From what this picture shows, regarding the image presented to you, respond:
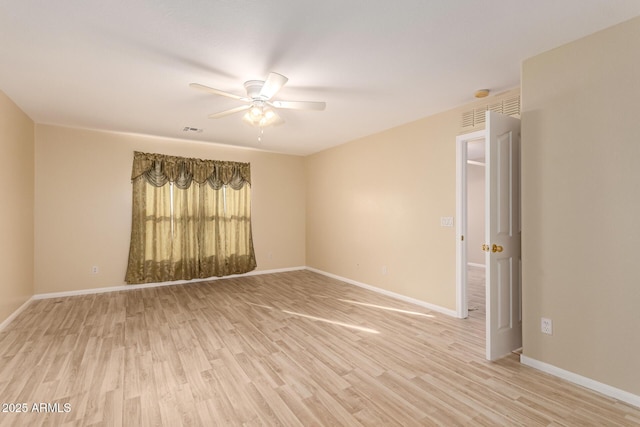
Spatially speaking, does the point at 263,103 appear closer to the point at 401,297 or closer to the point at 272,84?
the point at 272,84

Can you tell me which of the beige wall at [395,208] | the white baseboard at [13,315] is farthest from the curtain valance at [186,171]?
the white baseboard at [13,315]

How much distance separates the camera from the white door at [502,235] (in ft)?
8.40

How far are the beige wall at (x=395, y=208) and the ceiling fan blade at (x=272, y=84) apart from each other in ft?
7.89

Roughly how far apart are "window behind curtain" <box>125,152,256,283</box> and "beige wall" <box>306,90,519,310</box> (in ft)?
5.75

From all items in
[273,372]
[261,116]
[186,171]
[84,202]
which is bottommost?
[273,372]

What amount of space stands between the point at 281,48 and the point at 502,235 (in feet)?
8.31

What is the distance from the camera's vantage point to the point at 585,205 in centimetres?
224

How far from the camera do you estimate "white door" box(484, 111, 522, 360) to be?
8.40 feet

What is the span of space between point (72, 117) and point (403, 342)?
526 centimetres

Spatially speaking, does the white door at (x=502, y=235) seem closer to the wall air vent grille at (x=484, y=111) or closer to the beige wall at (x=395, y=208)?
the wall air vent grille at (x=484, y=111)

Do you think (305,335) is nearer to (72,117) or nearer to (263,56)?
(263,56)

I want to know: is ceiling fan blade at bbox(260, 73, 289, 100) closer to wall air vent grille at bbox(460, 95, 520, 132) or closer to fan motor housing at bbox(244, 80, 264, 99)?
fan motor housing at bbox(244, 80, 264, 99)

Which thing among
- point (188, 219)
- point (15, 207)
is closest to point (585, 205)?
point (188, 219)

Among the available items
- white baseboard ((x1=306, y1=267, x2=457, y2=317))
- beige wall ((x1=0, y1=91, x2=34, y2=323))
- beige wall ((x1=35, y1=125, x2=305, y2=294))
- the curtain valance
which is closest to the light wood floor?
white baseboard ((x1=306, y1=267, x2=457, y2=317))
